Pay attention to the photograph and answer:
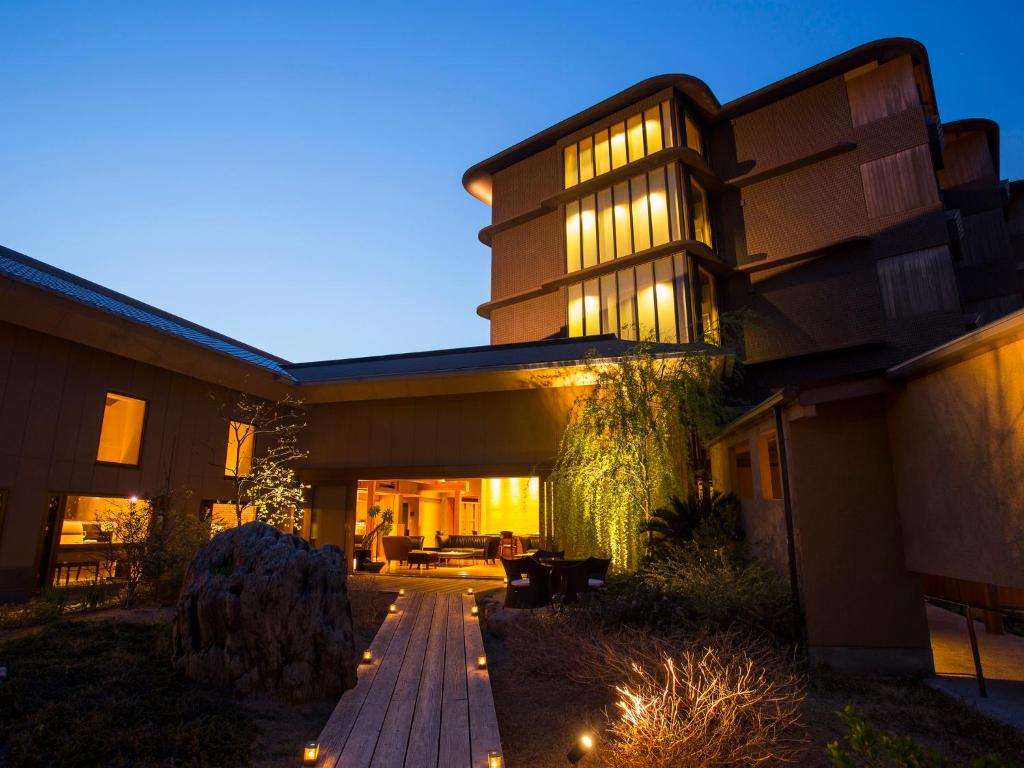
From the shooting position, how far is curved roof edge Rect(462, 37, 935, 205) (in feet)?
56.2

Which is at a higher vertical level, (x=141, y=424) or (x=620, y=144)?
(x=620, y=144)

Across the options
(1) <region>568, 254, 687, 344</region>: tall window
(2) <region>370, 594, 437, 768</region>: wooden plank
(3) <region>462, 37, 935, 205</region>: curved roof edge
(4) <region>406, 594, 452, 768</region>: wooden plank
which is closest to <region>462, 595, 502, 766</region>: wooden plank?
(4) <region>406, 594, 452, 768</region>: wooden plank

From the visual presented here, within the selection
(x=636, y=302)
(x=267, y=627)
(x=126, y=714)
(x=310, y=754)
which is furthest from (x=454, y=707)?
(x=636, y=302)

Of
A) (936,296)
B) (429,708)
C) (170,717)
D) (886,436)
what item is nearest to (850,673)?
(886,436)

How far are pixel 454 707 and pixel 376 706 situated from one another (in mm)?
614

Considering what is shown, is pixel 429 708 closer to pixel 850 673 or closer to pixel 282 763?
→ pixel 282 763

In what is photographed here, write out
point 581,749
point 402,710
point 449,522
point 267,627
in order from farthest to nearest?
point 449,522
point 267,627
point 402,710
point 581,749

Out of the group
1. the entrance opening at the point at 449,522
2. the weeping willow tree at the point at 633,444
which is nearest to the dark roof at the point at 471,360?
the weeping willow tree at the point at 633,444

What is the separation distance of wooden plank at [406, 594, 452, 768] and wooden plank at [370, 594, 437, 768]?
0.04m

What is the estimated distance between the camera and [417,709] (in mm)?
4547

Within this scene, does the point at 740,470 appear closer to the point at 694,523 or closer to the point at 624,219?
the point at 694,523

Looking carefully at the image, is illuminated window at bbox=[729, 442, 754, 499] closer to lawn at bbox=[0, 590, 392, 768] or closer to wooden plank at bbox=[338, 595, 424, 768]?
wooden plank at bbox=[338, 595, 424, 768]

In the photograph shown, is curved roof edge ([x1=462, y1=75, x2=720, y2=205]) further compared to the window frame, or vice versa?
curved roof edge ([x1=462, y1=75, x2=720, y2=205])

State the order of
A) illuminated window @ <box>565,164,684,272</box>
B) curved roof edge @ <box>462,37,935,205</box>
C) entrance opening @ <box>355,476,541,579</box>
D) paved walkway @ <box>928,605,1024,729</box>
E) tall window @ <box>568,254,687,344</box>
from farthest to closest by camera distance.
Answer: illuminated window @ <box>565,164,684,272</box>, tall window @ <box>568,254,687,344</box>, curved roof edge @ <box>462,37,935,205</box>, entrance opening @ <box>355,476,541,579</box>, paved walkway @ <box>928,605,1024,729</box>
